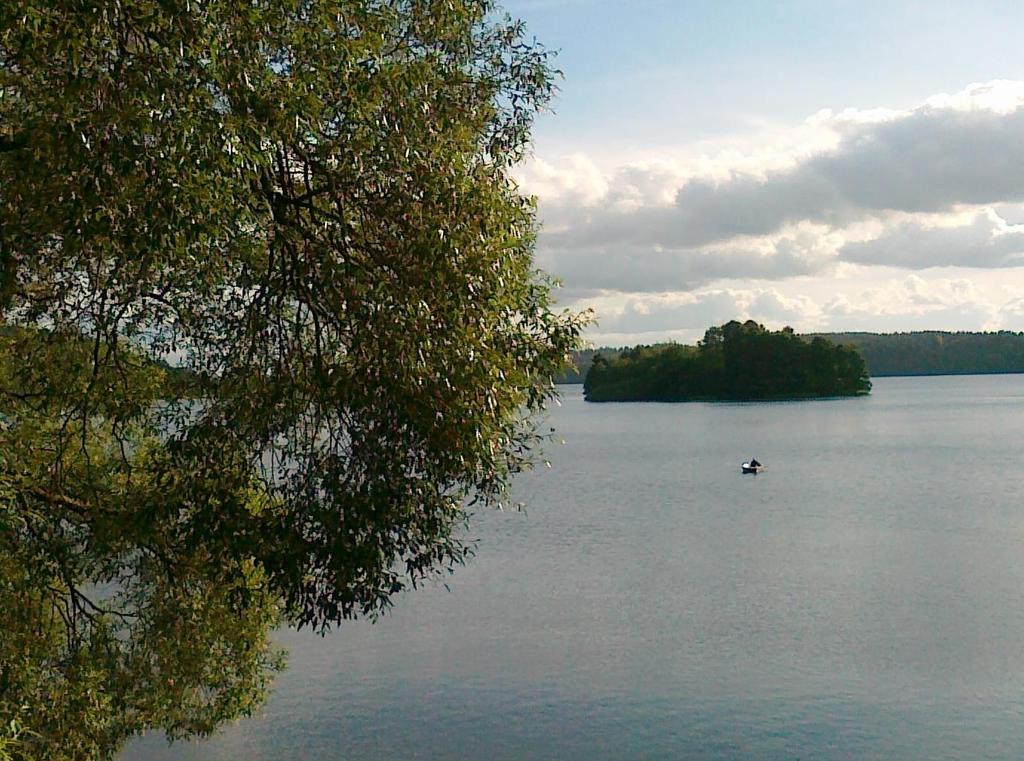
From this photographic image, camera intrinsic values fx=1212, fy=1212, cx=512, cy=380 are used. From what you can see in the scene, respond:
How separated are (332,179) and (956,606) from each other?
22273 mm

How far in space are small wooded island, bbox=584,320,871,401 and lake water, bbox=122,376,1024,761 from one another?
289 feet

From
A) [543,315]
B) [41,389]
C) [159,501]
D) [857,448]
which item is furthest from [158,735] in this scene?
[857,448]

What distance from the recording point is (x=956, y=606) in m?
26.4

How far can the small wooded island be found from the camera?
133375mm

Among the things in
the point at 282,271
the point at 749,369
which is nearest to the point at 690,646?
the point at 282,271

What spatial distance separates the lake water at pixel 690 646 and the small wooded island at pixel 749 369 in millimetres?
88046

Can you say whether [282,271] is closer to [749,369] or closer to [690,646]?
[690,646]

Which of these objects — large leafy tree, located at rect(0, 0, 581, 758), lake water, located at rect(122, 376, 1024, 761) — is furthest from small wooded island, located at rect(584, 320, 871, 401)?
large leafy tree, located at rect(0, 0, 581, 758)

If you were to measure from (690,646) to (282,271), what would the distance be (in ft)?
57.5

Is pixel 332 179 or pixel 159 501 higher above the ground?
pixel 332 179

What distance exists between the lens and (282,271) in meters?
8.20

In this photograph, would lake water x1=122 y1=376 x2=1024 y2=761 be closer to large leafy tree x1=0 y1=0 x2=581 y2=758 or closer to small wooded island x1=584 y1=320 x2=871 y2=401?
large leafy tree x1=0 y1=0 x2=581 y2=758

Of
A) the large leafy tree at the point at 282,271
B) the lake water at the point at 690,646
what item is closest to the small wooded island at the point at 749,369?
the lake water at the point at 690,646

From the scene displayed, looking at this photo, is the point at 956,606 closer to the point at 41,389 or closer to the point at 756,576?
the point at 756,576
